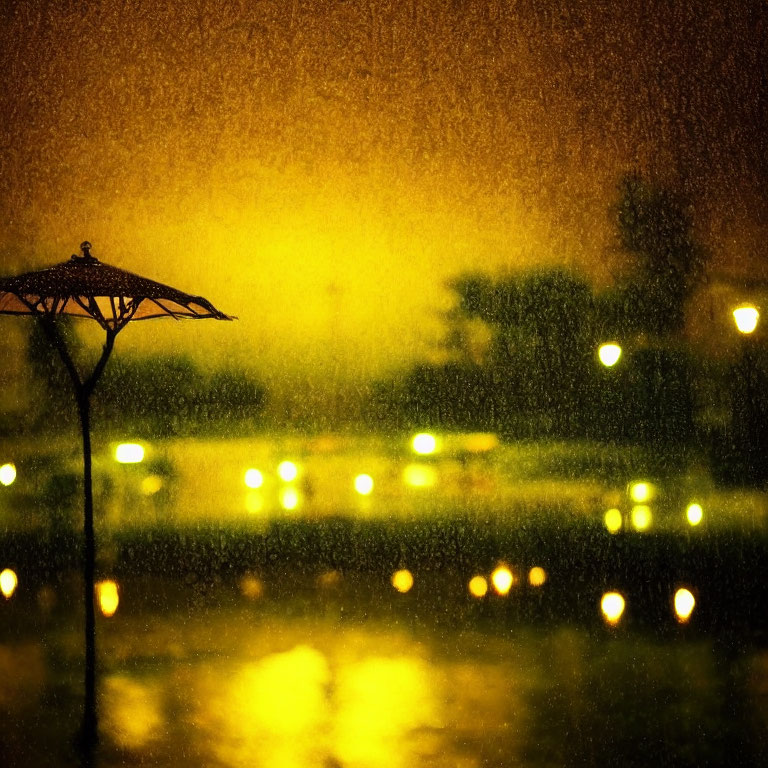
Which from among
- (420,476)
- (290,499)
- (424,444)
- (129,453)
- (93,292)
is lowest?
(93,292)

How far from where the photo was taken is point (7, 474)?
49.3ft

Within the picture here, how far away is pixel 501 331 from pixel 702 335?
7.64 meters

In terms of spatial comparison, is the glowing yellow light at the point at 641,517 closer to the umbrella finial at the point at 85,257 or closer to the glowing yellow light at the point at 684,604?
the glowing yellow light at the point at 684,604

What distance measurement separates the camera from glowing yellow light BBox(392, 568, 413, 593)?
34.3 feet

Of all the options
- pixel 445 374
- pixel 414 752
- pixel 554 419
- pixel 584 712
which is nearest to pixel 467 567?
pixel 584 712

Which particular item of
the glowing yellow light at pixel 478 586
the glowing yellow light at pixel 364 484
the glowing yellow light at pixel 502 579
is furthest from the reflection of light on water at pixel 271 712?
the glowing yellow light at pixel 364 484

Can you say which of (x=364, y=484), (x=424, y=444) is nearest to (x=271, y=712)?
(x=364, y=484)

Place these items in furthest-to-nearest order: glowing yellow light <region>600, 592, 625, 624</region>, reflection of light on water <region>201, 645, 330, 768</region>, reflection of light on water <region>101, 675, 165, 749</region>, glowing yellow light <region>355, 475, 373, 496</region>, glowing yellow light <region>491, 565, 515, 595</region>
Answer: glowing yellow light <region>355, 475, 373, 496</region>
glowing yellow light <region>491, 565, 515, 595</region>
glowing yellow light <region>600, 592, 625, 624</region>
reflection of light on water <region>101, 675, 165, 749</region>
reflection of light on water <region>201, 645, 330, 768</region>

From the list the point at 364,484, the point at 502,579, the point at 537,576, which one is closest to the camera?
the point at 502,579

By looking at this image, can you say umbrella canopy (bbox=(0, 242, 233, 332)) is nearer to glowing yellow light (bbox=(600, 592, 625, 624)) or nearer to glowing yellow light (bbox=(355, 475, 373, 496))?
Result: glowing yellow light (bbox=(600, 592, 625, 624))

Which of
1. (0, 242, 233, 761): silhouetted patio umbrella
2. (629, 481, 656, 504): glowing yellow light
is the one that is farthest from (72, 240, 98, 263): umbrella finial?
(629, 481, 656, 504): glowing yellow light

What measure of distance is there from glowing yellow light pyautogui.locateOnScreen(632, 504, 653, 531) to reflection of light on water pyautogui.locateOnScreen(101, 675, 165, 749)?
10898 millimetres

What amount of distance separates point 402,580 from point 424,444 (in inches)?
344

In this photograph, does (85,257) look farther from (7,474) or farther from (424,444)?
(424,444)
